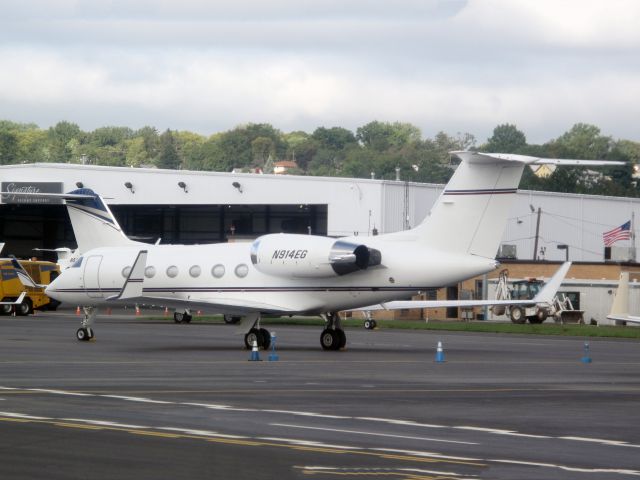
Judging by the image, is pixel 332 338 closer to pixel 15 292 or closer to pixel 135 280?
pixel 135 280

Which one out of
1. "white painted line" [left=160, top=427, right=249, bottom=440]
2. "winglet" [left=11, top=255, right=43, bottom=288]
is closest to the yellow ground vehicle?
"winglet" [left=11, top=255, right=43, bottom=288]

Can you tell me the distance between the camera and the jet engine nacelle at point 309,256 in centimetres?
3509

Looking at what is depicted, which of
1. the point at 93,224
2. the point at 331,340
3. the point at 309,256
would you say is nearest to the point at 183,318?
the point at 93,224

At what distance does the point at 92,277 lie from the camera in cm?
4094

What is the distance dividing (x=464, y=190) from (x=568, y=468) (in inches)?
841

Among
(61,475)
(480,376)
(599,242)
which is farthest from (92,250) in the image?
(599,242)

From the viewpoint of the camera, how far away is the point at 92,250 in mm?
42406

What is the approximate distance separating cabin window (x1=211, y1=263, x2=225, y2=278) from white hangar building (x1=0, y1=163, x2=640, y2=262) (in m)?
33.9

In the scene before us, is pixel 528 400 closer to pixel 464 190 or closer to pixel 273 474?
pixel 273 474

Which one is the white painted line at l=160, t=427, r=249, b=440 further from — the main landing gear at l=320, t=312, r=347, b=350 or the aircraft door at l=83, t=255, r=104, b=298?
the aircraft door at l=83, t=255, r=104, b=298

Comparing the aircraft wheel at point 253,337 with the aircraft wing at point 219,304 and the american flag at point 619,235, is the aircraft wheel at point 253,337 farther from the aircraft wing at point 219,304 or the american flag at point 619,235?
the american flag at point 619,235

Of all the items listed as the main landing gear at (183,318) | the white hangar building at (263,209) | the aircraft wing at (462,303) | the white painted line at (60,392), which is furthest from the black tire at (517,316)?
the white painted line at (60,392)

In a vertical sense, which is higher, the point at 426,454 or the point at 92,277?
the point at 92,277

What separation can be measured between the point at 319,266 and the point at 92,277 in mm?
9338
